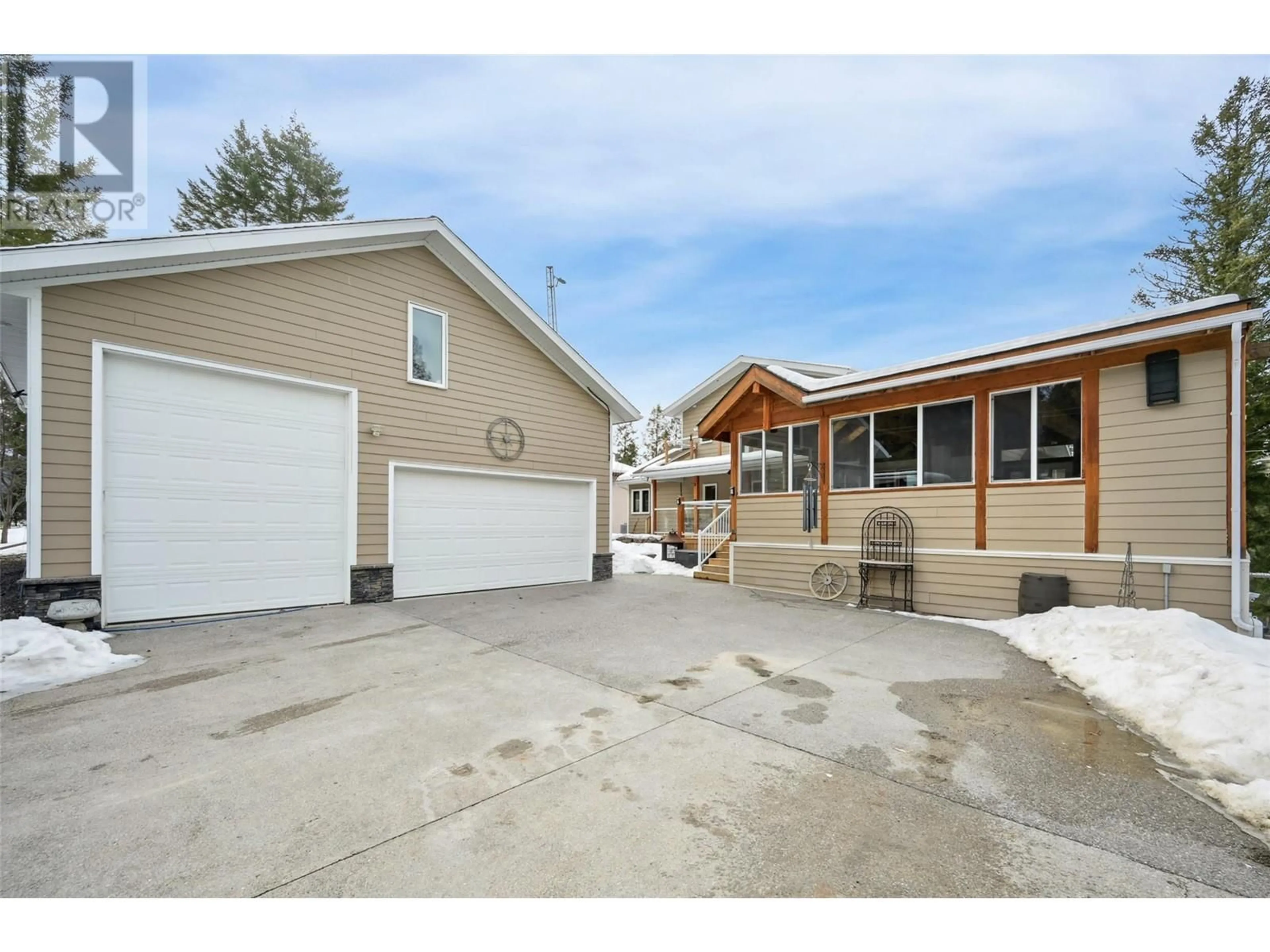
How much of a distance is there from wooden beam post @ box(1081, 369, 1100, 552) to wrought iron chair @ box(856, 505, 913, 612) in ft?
6.41

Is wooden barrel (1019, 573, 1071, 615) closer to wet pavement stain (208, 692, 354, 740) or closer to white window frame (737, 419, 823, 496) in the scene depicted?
white window frame (737, 419, 823, 496)

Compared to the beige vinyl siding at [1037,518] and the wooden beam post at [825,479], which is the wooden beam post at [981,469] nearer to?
the beige vinyl siding at [1037,518]

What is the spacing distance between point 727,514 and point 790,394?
174 inches

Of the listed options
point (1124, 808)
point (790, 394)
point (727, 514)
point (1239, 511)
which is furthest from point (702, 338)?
point (1124, 808)

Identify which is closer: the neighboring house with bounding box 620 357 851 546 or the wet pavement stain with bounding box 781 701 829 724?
the wet pavement stain with bounding box 781 701 829 724

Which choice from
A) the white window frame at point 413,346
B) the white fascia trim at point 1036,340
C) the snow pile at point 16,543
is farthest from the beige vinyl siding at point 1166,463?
the snow pile at point 16,543

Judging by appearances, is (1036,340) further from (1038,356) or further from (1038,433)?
(1038,433)

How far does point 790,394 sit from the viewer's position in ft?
28.4

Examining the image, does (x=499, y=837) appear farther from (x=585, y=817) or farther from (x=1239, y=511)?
(x=1239, y=511)

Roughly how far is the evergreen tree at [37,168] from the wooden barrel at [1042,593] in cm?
1315

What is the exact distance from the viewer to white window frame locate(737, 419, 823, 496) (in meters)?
8.90

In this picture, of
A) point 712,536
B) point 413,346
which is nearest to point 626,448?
point 712,536

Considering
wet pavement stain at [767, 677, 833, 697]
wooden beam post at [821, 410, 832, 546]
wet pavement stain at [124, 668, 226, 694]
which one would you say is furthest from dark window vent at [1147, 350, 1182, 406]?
wet pavement stain at [124, 668, 226, 694]

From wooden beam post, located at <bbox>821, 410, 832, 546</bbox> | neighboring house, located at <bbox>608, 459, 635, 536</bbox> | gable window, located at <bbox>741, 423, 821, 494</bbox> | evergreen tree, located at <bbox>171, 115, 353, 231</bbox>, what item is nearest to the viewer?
wooden beam post, located at <bbox>821, 410, 832, 546</bbox>
